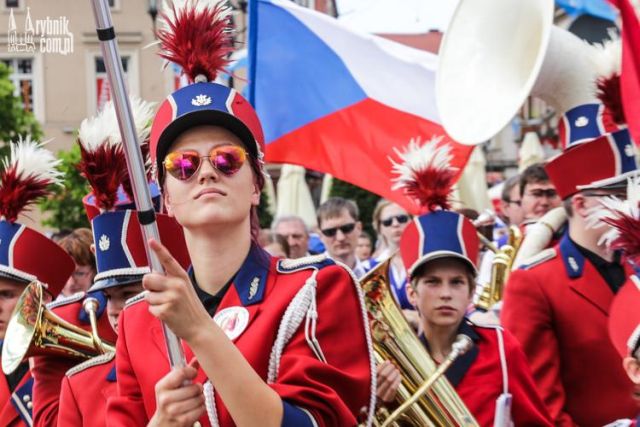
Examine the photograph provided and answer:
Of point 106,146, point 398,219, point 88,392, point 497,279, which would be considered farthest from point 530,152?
point 88,392

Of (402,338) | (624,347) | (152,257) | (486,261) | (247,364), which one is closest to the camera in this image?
(152,257)

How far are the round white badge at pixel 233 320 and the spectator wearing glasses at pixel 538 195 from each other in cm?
486

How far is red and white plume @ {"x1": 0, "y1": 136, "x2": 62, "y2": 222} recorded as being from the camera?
5605 millimetres

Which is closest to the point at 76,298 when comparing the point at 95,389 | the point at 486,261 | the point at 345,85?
the point at 95,389

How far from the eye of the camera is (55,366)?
18.3 ft

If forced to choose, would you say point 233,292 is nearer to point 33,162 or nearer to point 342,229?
point 33,162

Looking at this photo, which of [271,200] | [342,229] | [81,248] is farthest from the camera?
[271,200]

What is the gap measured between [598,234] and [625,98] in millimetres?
903

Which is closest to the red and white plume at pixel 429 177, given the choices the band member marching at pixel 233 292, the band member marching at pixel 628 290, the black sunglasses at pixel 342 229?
the band member marching at pixel 628 290

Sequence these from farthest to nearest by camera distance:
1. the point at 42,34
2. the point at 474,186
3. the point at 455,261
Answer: the point at 474,186 < the point at 455,261 < the point at 42,34

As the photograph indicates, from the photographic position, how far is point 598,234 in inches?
231

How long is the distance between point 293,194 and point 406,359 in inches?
495

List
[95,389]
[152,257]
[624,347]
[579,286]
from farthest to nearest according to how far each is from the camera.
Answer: [579,286], [95,389], [624,347], [152,257]

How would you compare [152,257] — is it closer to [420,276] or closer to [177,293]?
[177,293]
